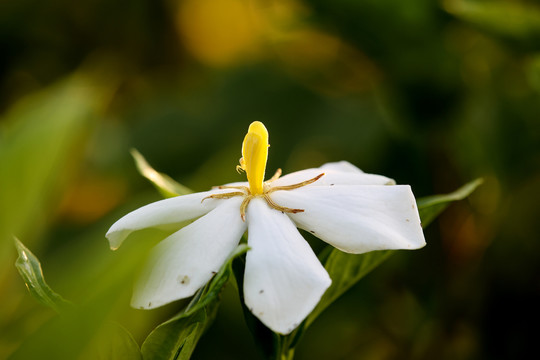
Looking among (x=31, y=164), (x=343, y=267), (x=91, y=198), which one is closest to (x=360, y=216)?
(x=343, y=267)

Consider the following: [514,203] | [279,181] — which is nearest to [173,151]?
[514,203]

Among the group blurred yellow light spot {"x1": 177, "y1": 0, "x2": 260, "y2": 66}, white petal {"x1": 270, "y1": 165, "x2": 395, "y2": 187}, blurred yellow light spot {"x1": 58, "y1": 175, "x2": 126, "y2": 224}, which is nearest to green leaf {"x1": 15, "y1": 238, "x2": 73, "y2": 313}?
white petal {"x1": 270, "y1": 165, "x2": 395, "y2": 187}

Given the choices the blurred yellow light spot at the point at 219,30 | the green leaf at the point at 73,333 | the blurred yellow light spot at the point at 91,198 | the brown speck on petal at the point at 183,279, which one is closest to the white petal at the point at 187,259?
the brown speck on petal at the point at 183,279

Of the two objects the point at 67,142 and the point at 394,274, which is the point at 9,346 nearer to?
the point at 67,142

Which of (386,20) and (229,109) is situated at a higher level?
(386,20)

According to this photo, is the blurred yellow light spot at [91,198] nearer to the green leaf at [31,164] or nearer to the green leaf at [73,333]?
the green leaf at [31,164]

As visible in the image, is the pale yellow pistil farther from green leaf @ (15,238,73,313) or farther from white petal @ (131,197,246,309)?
green leaf @ (15,238,73,313)

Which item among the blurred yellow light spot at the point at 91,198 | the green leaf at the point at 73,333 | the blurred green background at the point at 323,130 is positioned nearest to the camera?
the green leaf at the point at 73,333
